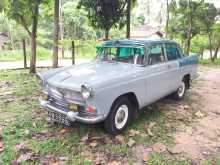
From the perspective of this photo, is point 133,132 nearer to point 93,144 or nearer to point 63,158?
point 93,144

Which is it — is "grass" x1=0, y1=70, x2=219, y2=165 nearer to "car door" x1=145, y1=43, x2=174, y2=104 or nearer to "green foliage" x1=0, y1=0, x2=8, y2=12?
"car door" x1=145, y1=43, x2=174, y2=104

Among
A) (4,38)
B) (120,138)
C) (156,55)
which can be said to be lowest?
(120,138)

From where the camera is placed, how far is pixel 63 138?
393 cm

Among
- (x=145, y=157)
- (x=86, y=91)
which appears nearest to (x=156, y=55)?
(x=86, y=91)

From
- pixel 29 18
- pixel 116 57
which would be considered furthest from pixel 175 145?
pixel 29 18

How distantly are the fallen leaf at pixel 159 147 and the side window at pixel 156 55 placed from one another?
63.0 inches

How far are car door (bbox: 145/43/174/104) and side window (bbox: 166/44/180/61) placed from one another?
0.87 feet

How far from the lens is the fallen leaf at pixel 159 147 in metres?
3.63

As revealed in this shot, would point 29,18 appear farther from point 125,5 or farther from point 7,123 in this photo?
point 7,123

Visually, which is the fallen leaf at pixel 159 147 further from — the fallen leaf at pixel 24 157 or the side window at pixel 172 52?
the side window at pixel 172 52

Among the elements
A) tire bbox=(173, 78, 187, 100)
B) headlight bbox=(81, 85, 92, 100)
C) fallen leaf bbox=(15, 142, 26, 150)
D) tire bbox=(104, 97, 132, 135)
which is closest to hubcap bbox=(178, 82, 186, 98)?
tire bbox=(173, 78, 187, 100)

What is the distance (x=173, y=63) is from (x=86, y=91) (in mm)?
2695

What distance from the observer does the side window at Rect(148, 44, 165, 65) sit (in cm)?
462

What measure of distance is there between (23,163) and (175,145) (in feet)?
7.69
